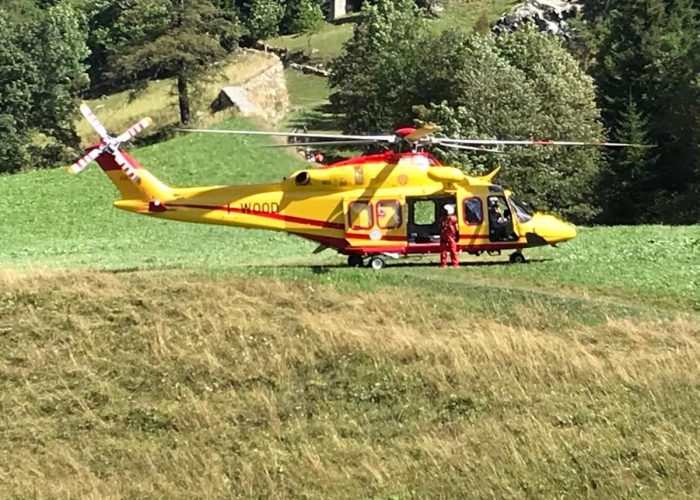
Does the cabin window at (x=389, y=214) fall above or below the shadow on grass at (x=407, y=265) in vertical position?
above

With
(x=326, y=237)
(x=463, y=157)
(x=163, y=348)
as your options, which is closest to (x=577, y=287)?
(x=326, y=237)

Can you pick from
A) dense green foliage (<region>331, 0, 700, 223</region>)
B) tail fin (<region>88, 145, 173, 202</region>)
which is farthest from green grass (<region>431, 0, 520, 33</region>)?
tail fin (<region>88, 145, 173, 202</region>)

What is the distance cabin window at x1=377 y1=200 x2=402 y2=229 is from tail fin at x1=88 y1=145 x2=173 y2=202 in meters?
5.42

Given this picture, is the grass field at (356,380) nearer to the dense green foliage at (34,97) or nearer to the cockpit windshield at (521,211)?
the cockpit windshield at (521,211)

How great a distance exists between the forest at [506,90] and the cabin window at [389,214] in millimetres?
25550

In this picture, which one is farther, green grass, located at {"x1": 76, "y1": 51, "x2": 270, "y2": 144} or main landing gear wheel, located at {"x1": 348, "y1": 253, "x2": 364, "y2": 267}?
green grass, located at {"x1": 76, "y1": 51, "x2": 270, "y2": 144}

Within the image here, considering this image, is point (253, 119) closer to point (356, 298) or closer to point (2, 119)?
point (2, 119)

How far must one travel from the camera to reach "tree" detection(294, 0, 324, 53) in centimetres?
10994

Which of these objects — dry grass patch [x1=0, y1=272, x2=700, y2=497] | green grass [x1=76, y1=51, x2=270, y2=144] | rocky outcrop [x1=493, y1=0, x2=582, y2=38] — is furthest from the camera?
rocky outcrop [x1=493, y1=0, x2=582, y2=38]

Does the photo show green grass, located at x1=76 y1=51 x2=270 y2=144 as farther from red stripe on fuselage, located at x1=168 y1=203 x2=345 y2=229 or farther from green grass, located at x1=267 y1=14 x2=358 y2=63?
red stripe on fuselage, located at x1=168 y1=203 x2=345 y2=229

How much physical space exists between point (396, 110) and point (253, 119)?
9.92 metres

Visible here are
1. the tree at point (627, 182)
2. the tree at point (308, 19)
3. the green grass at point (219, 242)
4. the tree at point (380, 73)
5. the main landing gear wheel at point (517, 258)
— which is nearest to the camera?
the green grass at point (219, 242)

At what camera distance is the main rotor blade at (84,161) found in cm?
2045

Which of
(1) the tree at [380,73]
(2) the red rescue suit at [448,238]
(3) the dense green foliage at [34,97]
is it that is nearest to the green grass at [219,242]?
(2) the red rescue suit at [448,238]
